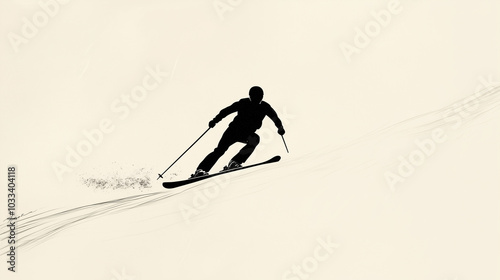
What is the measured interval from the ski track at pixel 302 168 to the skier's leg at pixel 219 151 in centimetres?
14

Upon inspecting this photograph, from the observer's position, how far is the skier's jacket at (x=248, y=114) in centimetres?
294

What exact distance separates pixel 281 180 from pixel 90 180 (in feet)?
4.78

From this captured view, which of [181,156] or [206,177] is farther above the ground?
[181,156]

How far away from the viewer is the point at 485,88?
3.05m

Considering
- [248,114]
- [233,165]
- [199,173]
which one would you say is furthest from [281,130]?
[199,173]

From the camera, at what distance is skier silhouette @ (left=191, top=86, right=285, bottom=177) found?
9.62 feet

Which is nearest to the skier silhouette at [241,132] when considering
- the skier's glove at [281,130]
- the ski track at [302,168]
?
the skier's glove at [281,130]

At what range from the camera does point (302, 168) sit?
2.98 metres

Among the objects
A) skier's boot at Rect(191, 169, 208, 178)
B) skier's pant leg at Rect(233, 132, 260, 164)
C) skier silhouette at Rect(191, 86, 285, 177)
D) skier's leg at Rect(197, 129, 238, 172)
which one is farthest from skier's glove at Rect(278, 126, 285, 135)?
skier's boot at Rect(191, 169, 208, 178)

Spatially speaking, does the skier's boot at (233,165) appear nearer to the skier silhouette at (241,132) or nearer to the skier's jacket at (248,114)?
the skier silhouette at (241,132)

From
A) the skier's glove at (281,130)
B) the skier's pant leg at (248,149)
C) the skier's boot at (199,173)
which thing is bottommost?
the skier's boot at (199,173)

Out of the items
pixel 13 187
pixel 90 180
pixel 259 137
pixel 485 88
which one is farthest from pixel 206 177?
Answer: pixel 485 88

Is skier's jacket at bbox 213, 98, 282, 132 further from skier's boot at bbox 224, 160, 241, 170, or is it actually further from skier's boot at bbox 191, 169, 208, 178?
skier's boot at bbox 191, 169, 208, 178

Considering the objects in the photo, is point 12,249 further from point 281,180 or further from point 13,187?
point 281,180
